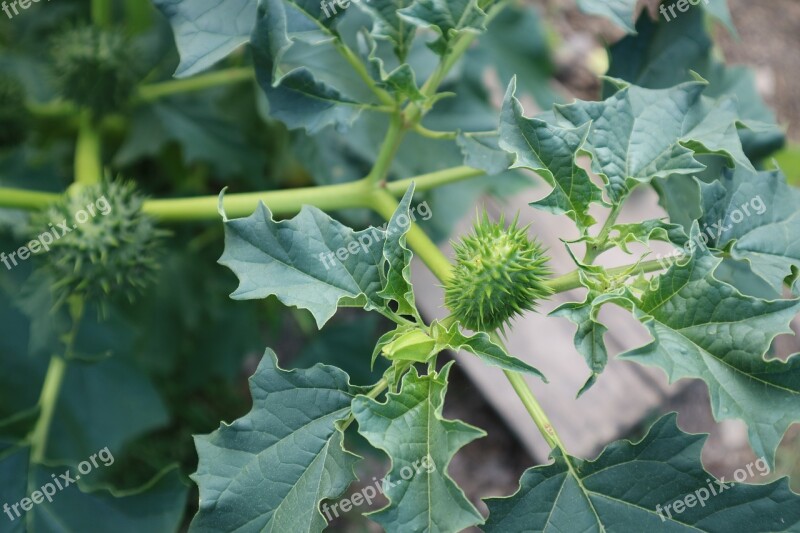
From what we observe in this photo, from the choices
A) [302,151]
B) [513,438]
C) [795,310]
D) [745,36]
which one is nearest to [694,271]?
[795,310]

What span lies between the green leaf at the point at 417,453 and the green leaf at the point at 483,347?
0.04 metres

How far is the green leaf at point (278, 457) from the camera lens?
34.9 inches

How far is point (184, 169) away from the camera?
1.92 m

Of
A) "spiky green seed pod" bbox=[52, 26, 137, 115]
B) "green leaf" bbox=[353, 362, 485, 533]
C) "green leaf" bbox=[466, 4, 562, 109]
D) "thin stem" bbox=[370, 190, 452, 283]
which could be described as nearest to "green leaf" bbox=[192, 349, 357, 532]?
"green leaf" bbox=[353, 362, 485, 533]

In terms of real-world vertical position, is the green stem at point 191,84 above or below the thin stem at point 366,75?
below

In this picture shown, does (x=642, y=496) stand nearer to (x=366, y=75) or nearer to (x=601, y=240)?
(x=601, y=240)

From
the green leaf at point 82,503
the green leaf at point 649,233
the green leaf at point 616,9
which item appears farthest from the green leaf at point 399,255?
the green leaf at point 82,503

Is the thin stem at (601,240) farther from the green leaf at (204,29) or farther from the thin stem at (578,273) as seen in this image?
the green leaf at (204,29)

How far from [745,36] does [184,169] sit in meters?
2.35

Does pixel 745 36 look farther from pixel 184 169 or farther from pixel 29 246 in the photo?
pixel 29 246

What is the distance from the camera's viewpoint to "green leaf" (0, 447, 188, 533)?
3.74 feet

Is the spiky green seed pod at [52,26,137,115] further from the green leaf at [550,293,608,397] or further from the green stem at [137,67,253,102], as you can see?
the green leaf at [550,293,608,397]

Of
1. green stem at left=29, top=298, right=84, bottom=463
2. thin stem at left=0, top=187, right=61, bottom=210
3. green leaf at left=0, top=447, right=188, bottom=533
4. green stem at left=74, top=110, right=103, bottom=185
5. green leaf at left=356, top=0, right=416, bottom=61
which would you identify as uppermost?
green leaf at left=356, top=0, right=416, bottom=61

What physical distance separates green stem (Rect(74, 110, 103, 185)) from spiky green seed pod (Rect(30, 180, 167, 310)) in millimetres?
126
